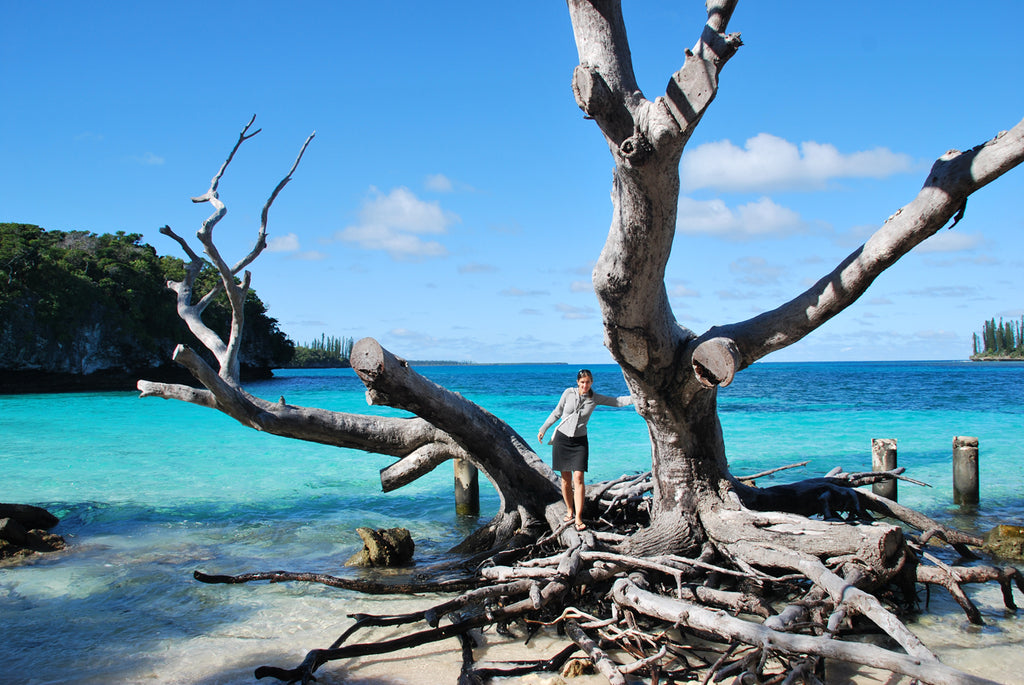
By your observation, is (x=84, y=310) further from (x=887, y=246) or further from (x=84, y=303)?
(x=887, y=246)

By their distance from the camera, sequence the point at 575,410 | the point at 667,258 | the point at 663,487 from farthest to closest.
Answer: the point at 575,410 → the point at 663,487 → the point at 667,258

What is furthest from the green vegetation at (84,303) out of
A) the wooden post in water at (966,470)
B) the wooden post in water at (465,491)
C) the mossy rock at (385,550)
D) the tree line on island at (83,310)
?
the wooden post in water at (966,470)

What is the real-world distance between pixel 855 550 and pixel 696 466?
1.29 metres

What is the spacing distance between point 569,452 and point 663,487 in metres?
0.89

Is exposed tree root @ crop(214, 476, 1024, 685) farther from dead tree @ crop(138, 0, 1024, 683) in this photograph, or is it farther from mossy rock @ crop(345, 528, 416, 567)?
mossy rock @ crop(345, 528, 416, 567)

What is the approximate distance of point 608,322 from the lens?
14.6 ft

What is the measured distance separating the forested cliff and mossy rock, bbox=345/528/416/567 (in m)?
41.3

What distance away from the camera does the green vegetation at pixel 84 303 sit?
39.1m

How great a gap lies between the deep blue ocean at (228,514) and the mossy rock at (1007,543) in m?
1.29

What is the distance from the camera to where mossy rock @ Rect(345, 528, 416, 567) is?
21.8ft

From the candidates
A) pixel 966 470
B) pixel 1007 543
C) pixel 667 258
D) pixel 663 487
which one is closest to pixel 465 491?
pixel 663 487

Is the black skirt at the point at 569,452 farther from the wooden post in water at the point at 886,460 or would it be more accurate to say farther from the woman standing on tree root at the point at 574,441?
the wooden post in water at the point at 886,460

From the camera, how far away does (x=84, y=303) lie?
1679 inches

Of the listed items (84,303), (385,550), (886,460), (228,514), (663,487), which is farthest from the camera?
(84,303)
